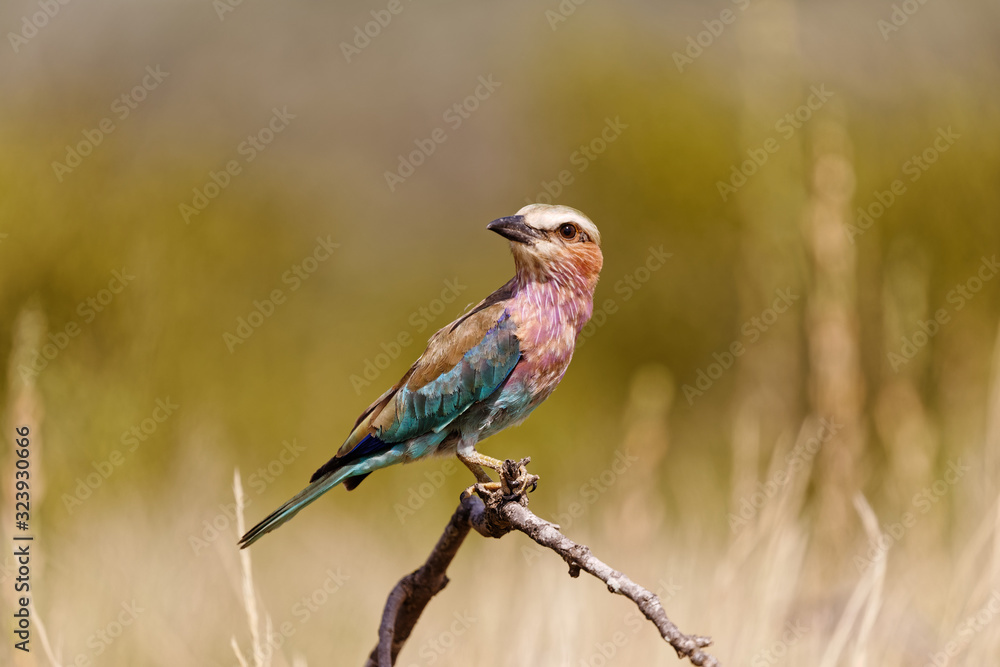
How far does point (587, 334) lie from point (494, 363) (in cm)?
944

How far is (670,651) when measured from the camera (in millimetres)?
3799

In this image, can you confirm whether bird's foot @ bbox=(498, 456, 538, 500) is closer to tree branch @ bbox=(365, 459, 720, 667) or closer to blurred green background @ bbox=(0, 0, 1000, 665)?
tree branch @ bbox=(365, 459, 720, 667)

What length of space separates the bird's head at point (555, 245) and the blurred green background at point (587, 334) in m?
1.21

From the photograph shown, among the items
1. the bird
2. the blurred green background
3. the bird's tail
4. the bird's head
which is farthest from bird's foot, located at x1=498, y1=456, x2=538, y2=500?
the blurred green background

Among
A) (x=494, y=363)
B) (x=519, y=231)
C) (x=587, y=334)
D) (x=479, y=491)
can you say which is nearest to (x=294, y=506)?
(x=479, y=491)

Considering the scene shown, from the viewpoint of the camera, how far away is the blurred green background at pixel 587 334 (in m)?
4.27

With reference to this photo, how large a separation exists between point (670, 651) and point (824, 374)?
153 centimetres

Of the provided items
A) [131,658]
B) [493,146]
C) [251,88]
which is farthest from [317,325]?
[493,146]

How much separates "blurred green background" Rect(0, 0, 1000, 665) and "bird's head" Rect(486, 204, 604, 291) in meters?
1.21

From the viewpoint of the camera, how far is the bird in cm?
269

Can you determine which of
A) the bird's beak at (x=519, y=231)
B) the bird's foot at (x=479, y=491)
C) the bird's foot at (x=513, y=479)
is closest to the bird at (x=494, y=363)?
the bird's beak at (x=519, y=231)

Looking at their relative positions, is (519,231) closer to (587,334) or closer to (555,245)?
(555,245)

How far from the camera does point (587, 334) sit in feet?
39.9

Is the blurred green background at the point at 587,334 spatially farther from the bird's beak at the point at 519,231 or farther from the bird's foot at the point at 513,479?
the bird's beak at the point at 519,231
